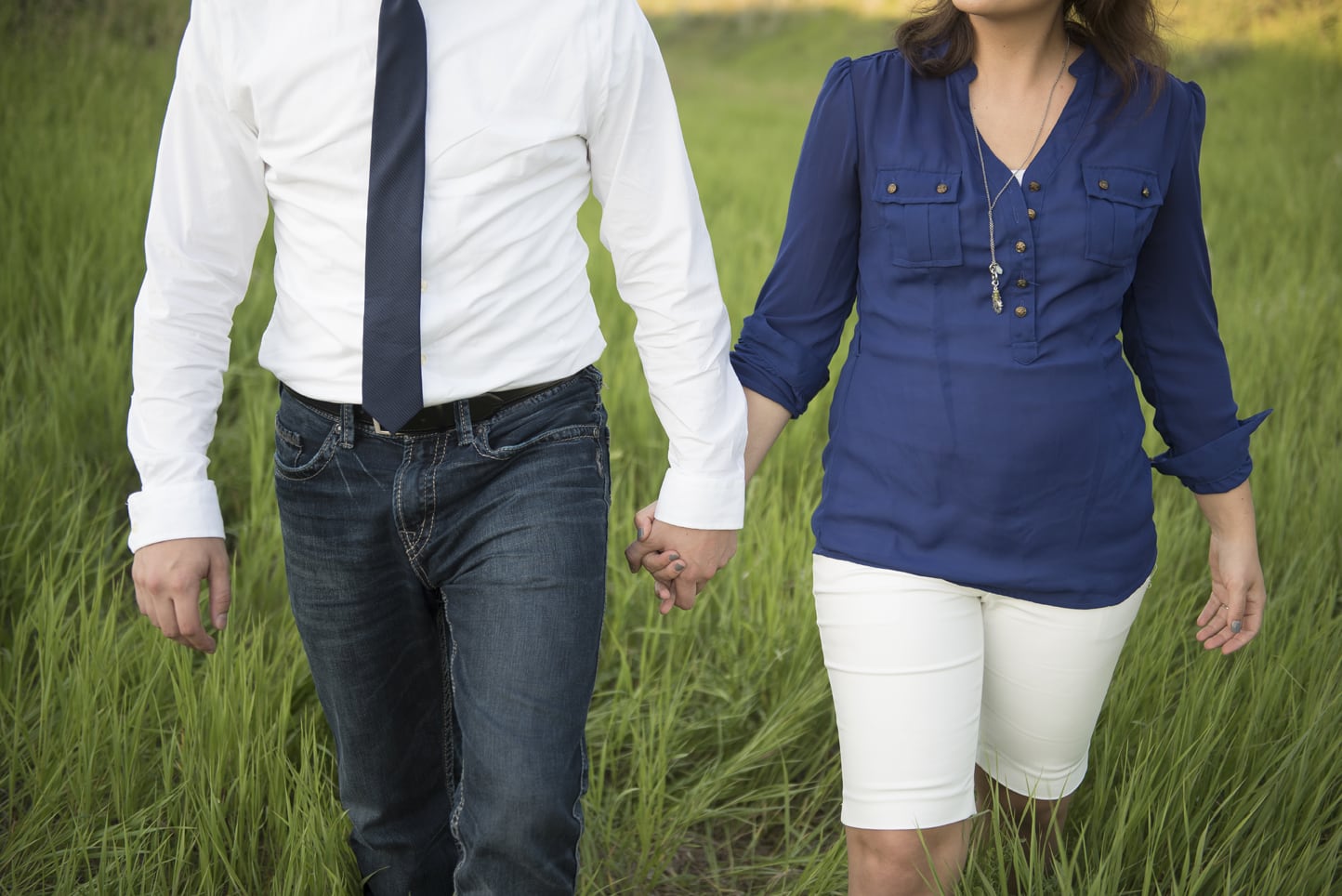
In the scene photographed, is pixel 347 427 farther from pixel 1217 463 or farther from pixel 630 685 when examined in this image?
pixel 1217 463

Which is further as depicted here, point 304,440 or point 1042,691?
point 1042,691

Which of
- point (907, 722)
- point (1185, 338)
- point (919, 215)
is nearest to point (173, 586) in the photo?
point (907, 722)

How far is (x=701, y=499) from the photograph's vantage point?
160cm

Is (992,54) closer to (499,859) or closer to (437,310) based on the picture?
(437,310)

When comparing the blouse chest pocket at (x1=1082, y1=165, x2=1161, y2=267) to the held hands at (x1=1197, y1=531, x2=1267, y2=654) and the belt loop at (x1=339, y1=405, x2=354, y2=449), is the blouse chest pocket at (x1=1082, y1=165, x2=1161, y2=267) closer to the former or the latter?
the held hands at (x1=1197, y1=531, x2=1267, y2=654)

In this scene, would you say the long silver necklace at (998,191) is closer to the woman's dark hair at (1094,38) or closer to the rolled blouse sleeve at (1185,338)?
the woman's dark hair at (1094,38)

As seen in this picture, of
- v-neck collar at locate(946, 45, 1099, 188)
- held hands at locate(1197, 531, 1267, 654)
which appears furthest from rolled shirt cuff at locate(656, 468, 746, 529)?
held hands at locate(1197, 531, 1267, 654)

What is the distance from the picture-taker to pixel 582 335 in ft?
5.11

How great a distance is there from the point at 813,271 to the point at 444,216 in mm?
538

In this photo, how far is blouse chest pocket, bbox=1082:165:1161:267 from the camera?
5.24 feet

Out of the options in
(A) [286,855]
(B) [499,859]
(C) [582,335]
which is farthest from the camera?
(A) [286,855]

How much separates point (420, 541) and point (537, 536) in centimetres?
16

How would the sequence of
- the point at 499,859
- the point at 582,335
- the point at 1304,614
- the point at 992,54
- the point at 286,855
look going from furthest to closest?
the point at 1304,614, the point at 286,855, the point at 992,54, the point at 582,335, the point at 499,859

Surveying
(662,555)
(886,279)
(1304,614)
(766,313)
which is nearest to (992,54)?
(886,279)
